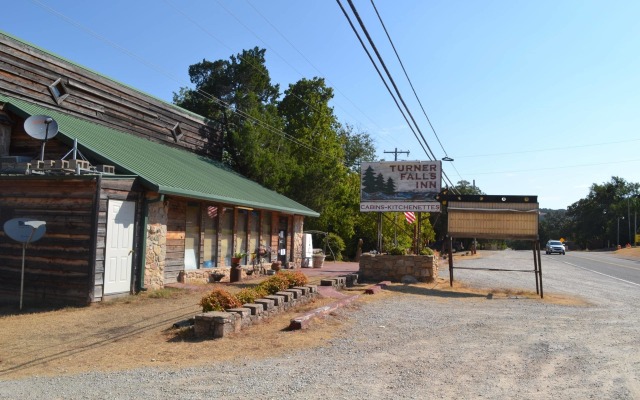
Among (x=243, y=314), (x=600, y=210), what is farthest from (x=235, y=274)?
(x=600, y=210)

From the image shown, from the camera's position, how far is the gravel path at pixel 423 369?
19.9ft

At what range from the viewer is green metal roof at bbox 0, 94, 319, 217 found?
45.5ft

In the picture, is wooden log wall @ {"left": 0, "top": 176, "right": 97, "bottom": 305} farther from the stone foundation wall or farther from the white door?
the stone foundation wall

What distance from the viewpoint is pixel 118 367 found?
714cm

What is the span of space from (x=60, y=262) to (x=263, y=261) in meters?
9.72

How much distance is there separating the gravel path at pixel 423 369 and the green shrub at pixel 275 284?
68.0 inches

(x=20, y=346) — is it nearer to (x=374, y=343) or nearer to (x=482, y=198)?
(x=374, y=343)

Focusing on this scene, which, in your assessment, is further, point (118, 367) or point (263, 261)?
point (263, 261)

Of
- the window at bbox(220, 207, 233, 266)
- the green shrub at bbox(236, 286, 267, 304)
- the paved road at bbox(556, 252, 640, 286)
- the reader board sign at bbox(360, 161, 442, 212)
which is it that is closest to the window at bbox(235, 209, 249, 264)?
the window at bbox(220, 207, 233, 266)

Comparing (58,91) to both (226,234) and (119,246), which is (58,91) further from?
(226,234)

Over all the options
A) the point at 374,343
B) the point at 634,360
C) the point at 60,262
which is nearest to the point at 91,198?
the point at 60,262

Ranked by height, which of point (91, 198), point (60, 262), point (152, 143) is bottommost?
point (60, 262)

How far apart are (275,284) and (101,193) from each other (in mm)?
4585

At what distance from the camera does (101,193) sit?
1235 cm
